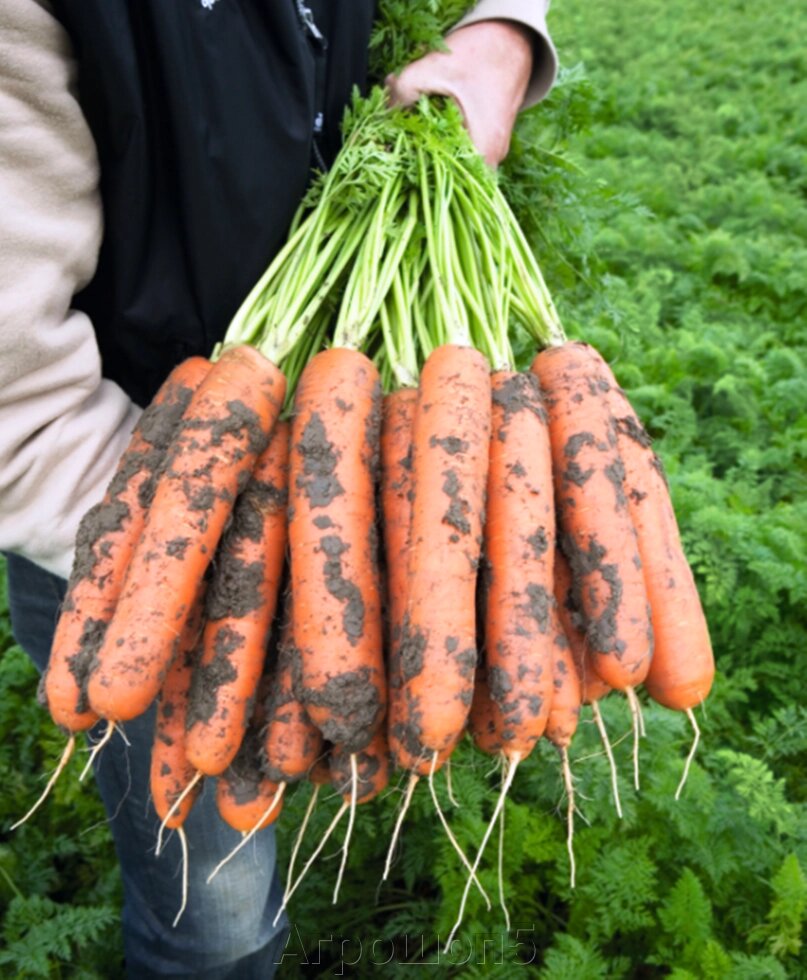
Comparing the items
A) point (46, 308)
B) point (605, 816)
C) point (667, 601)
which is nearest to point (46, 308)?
point (46, 308)

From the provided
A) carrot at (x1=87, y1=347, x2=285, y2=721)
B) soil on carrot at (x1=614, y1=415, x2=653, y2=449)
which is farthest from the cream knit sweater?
soil on carrot at (x1=614, y1=415, x2=653, y2=449)

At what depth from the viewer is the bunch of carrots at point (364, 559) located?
112cm

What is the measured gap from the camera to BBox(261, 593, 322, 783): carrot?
1.17 meters

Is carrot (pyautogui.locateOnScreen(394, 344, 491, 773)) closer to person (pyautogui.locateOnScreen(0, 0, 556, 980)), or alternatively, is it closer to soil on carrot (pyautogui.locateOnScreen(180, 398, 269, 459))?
soil on carrot (pyautogui.locateOnScreen(180, 398, 269, 459))

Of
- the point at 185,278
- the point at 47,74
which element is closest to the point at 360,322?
the point at 185,278

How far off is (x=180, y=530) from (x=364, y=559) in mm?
252

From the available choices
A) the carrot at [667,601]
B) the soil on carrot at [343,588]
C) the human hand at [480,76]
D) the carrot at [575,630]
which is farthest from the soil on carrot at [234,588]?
the human hand at [480,76]

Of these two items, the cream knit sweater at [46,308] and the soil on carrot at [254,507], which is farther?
the soil on carrot at [254,507]

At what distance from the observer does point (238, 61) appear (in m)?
1.15

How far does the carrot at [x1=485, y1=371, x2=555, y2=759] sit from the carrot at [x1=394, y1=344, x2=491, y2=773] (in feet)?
0.09

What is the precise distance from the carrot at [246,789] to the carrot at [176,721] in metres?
0.06

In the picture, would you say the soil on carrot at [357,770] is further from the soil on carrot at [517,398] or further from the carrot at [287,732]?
the soil on carrot at [517,398]

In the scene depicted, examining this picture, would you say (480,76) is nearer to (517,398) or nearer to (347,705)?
(517,398)

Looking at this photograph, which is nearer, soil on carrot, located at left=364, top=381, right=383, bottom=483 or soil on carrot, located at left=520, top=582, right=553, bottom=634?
soil on carrot, located at left=520, top=582, right=553, bottom=634
